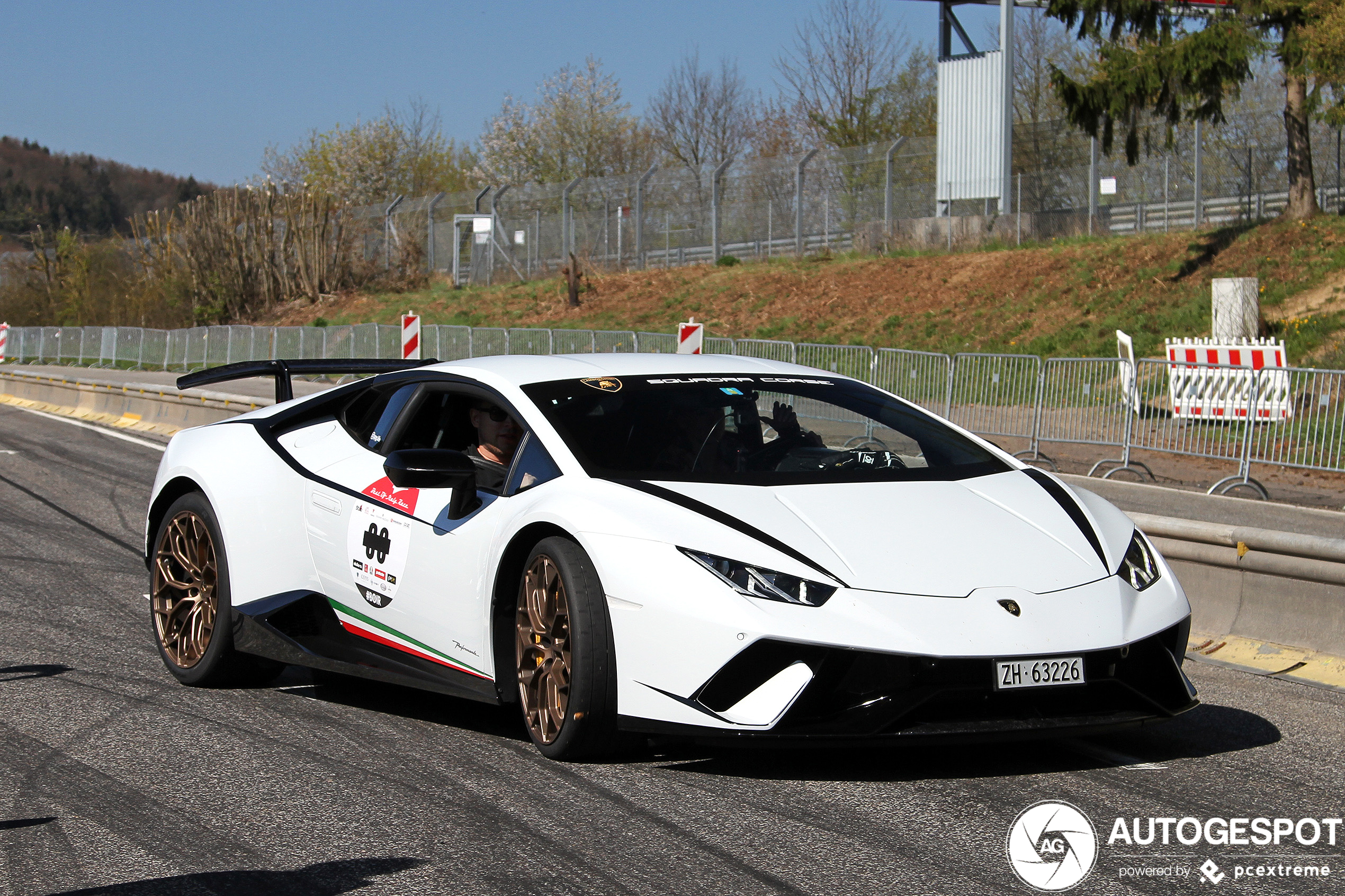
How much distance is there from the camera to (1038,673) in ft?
14.4

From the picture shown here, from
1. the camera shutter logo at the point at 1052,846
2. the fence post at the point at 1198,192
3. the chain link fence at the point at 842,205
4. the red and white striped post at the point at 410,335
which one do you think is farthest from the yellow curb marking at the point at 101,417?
the fence post at the point at 1198,192

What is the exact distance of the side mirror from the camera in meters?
5.23

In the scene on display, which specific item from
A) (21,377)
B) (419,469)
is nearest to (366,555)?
(419,469)

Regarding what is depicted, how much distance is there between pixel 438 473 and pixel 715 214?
37.5 meters

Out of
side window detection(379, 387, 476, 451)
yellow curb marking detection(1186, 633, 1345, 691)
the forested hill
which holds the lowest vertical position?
yellow curb marking detection(1186, 633, 1345, 691)

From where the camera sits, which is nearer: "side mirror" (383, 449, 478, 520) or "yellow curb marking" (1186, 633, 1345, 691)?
"side mirror" (383, 449, 478, 520)

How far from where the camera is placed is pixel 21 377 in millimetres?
30609

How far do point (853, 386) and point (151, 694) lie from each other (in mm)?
3280

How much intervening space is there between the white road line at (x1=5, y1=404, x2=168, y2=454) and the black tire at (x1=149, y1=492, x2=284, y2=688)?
1071 centimetres

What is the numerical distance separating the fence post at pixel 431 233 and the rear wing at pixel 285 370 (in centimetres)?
4449

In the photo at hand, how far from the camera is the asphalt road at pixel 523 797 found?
3832 mm

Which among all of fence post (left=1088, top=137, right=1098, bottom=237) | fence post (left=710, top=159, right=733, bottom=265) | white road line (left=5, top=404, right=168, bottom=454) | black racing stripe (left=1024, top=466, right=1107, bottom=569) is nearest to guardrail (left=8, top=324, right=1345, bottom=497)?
white road line (left=5, top=404, right=168, bottom=454)

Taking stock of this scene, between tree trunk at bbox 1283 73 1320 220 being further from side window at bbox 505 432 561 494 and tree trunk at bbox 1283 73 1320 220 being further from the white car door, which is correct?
side window at bbox 505 432 561 494

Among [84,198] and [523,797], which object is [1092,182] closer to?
[523,797]
